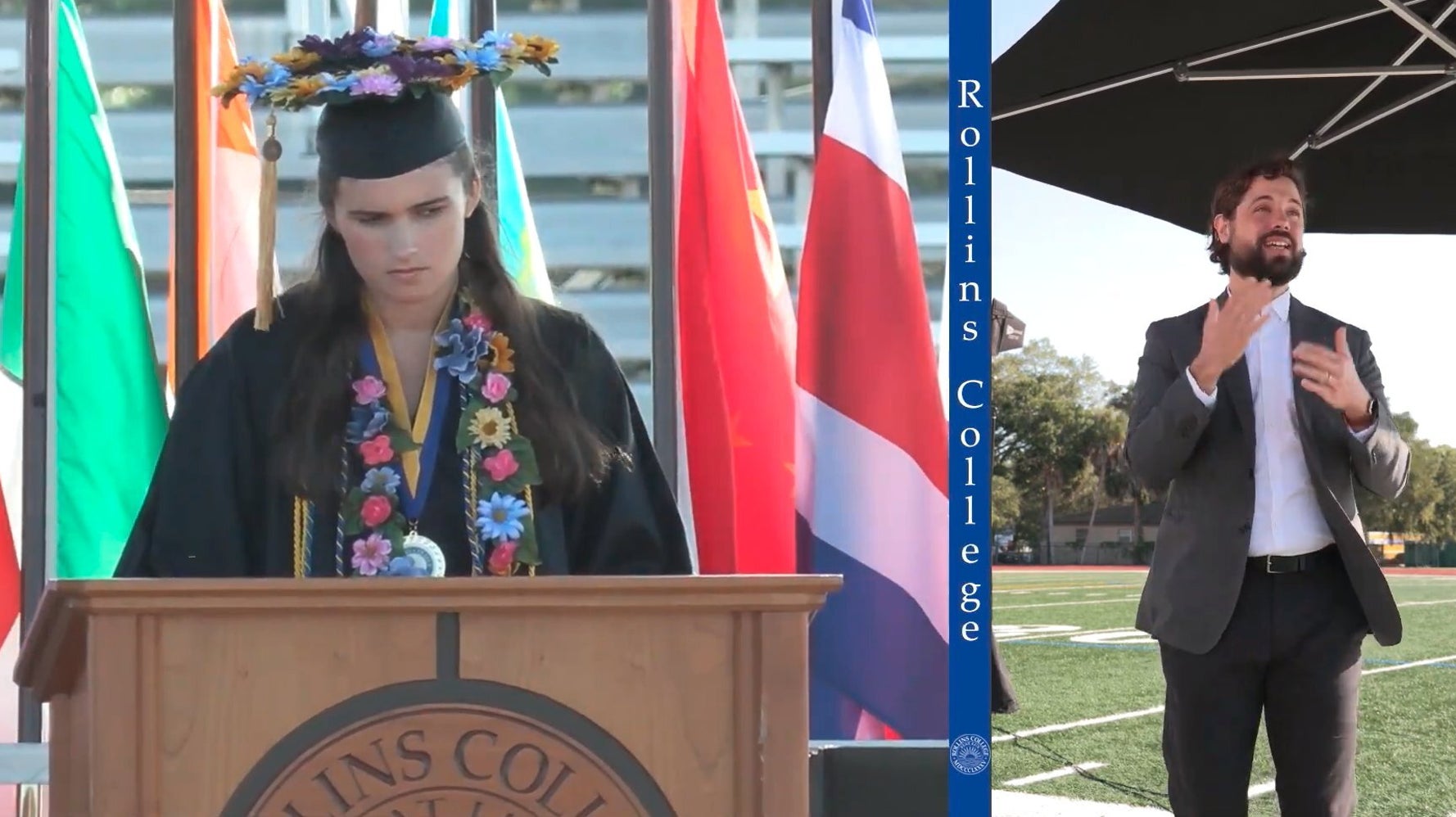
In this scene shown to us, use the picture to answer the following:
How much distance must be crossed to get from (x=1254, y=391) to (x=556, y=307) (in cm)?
119

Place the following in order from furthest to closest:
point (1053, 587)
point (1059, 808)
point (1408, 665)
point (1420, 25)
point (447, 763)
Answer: point (1053, 587)
point (1408, 665)
point (1059, 808)
point (1420, 25)
point (447, 763)

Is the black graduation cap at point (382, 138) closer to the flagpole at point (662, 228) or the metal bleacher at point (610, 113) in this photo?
the flagpole at point (662, 228)

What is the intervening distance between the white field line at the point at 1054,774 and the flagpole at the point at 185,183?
3266mm

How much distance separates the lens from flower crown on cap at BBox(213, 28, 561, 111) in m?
2.44

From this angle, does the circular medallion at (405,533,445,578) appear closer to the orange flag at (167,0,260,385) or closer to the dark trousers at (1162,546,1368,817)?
the dark trousers at (1162,546,1368,817)

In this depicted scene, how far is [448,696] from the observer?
141 centimetres

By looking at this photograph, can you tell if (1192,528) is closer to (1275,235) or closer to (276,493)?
(1275,235)

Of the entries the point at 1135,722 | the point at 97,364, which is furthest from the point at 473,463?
the point at 1135,722

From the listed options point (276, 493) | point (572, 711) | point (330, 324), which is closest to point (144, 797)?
point (572, 711)

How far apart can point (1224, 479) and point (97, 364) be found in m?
3.38

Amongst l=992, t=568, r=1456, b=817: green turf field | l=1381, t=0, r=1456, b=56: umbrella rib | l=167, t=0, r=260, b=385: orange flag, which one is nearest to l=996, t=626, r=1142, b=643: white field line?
l=992, t=568, r=1456, b=817: green turf field

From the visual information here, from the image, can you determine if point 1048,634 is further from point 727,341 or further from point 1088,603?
point 727,341

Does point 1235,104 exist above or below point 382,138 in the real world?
above

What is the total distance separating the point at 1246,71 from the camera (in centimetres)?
353
